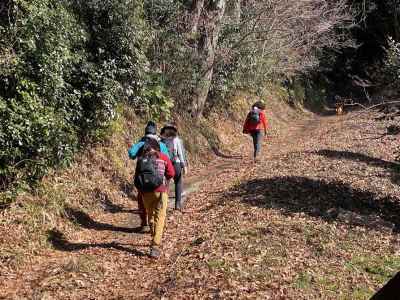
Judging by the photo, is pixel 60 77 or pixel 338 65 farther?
pixel 338 65

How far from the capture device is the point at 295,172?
13.7 meters

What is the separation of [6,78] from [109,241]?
3.31 metres

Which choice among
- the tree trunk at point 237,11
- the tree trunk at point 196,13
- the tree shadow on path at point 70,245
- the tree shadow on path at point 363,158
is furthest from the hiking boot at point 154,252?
the tree trunk at point 237,11

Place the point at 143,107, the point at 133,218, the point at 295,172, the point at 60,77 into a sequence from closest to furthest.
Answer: the point at 60,77, the point at 133,218, the point at 295,172, the point at 143,107

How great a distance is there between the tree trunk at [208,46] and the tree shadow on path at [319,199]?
655 cm

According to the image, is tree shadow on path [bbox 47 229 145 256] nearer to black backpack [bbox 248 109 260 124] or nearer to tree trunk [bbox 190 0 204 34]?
black backpack [bbox 248 109 260 124]

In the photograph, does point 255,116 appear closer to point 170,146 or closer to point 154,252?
point 170,146

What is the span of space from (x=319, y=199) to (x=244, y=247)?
143 inches

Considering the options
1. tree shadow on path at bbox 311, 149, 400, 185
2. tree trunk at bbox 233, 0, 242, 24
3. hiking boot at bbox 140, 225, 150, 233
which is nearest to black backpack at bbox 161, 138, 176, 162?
hiking boot at bbox 140, 225, 150, 233

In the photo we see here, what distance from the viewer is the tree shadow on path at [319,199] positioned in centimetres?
1027

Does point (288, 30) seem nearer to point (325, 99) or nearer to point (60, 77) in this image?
point (60, 77)

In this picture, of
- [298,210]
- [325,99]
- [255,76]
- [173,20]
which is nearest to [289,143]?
[255,76]

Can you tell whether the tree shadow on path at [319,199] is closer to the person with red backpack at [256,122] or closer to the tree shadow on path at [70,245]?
the tree shadow on path at [70,245]

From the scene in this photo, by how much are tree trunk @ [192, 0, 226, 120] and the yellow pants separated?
34.2ft
